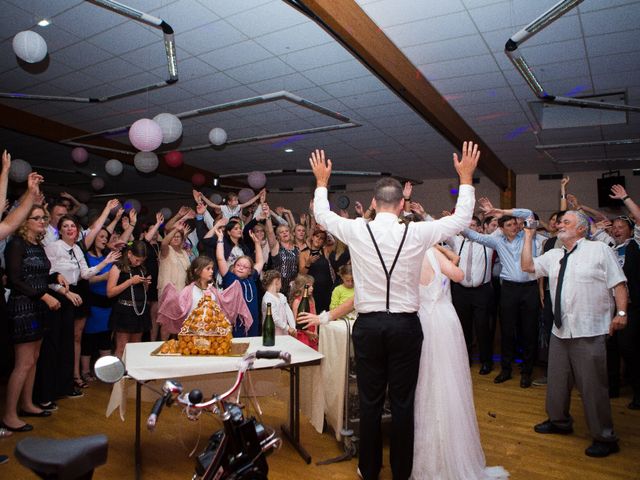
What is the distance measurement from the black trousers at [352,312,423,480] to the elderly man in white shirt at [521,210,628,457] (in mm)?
1296

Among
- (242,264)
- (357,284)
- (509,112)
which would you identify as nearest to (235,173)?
(509,112)

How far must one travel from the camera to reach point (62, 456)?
4.68ft

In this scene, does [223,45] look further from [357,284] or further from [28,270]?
[357,284]

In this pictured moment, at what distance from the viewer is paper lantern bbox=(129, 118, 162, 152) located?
5.11 meters

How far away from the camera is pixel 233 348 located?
9.49ft

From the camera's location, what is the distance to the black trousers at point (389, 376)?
2.33 meters

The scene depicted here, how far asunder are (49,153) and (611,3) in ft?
34.2

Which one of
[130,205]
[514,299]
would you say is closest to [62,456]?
[514,299]

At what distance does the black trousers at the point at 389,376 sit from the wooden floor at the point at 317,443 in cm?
37

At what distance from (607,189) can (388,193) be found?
980 cm

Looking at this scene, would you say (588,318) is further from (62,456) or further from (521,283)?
(62,456)

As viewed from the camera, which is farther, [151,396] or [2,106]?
[2,106]

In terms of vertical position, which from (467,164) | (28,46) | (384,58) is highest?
(384,58)

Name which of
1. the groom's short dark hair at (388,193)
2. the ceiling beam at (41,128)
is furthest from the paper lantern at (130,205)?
the groom's short dark hair at (388,193)
